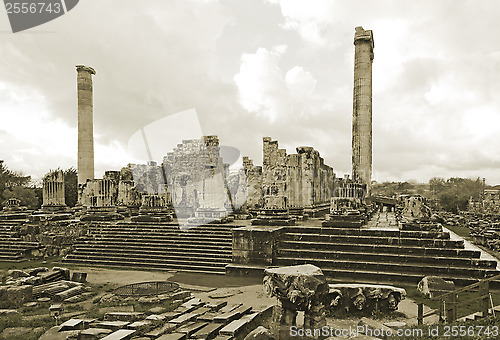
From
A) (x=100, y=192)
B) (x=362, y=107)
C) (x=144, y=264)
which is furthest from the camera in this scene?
(x=362, y=107)

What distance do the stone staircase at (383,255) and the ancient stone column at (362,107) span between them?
967 centimetres

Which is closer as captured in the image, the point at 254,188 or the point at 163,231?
the point at 163,231

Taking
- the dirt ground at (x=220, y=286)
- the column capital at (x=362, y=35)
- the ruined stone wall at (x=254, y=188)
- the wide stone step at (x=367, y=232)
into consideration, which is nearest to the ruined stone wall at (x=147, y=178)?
the ruined stone wall at (x=254, y=188)

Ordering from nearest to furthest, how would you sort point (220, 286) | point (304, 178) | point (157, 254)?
point (220, 286) < point (157, 254) < point (304, 178)

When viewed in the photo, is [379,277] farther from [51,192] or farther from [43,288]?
[51,192]

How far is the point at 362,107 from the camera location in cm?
1869

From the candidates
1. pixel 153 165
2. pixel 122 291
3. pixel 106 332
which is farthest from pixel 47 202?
pixel 106 332

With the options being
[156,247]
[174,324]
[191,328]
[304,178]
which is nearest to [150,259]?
[156,247]

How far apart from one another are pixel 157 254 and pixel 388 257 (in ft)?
26.0

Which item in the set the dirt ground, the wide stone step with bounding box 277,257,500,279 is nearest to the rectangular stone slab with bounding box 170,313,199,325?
the dirt ground

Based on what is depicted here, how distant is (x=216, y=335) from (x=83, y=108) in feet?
73.6

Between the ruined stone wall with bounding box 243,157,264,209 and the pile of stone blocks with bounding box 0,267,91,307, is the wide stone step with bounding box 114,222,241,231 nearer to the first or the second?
the pile of stone blocks with bounding box 0,267,91,307

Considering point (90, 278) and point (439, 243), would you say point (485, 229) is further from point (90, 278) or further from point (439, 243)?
point (90, 278)

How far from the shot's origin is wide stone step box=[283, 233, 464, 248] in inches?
344
